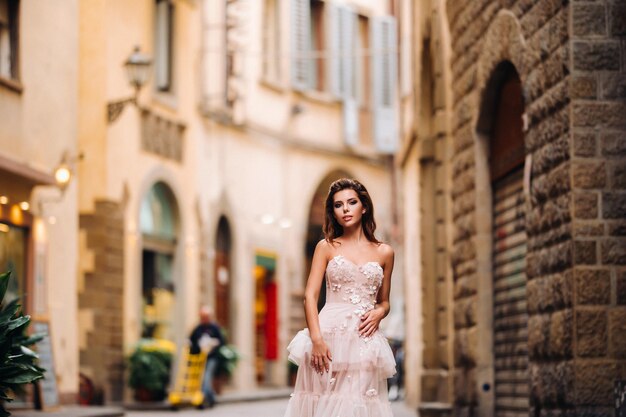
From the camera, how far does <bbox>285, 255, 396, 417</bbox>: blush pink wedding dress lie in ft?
29.5

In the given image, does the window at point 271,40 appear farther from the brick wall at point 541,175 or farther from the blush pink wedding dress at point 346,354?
the blush pink wedding dress at point 346,354

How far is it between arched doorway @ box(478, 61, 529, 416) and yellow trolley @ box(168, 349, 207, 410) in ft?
34.3

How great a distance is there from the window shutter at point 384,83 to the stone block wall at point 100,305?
49.6ft

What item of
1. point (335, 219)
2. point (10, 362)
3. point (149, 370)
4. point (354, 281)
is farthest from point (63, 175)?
point (354, 281)

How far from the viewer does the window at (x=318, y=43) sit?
40.4m

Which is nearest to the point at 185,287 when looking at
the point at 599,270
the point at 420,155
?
the point at 420,155

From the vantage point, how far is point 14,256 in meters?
21.5

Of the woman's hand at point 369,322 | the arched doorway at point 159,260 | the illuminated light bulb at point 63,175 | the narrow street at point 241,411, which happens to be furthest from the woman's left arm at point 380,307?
the arched doorway at point 159,260

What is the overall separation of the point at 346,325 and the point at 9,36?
13069 millimetres

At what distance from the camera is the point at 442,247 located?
20.4 m

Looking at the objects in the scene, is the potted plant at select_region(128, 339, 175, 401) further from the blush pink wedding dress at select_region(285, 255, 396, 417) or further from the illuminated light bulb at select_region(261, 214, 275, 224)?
the blush pink wedding dress at select_region(285, 255, 396, 417)

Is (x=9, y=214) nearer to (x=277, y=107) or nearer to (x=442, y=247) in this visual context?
(x=442, y=247)

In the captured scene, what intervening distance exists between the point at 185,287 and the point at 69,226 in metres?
8.34

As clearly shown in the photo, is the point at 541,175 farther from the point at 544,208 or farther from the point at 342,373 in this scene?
the point at 342,373
